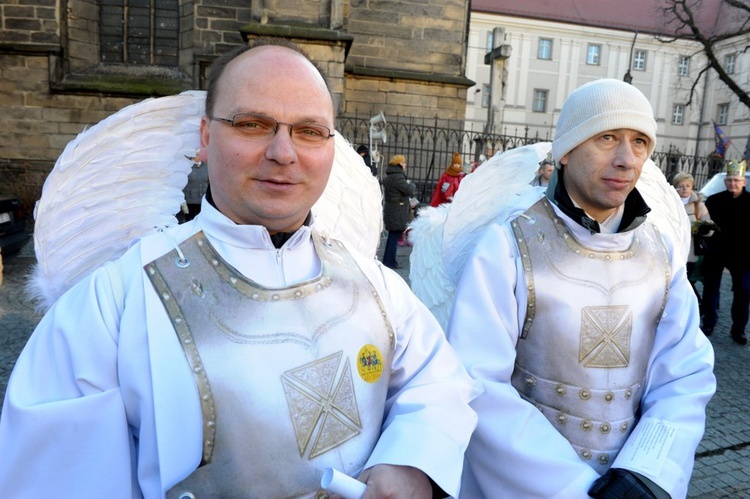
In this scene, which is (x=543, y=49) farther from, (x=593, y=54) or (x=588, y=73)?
(x=588, y=73)

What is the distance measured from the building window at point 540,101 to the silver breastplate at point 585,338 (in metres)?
42.0

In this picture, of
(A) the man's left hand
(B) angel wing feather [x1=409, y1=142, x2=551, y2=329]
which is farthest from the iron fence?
(A) the man's left hand

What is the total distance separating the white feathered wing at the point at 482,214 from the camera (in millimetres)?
2227

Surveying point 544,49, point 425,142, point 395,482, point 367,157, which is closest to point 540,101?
point 544,49

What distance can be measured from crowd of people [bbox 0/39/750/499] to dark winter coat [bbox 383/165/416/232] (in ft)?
21.6

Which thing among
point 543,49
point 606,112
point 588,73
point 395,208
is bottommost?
point 395,208

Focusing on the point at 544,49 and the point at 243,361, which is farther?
the point at 544,49

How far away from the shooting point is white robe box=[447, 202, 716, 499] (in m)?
1.60

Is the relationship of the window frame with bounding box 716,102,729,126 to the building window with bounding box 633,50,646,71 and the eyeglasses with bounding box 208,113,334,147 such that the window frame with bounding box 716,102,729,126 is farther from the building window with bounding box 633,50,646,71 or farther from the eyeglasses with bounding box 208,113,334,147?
the eyeglasses with bounding box 208,113,334,147

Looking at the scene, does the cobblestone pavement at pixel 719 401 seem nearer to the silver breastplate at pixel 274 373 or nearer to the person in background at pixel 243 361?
the person in background at pixel 243 361

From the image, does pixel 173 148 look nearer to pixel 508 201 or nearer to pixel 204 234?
pixel 204 234

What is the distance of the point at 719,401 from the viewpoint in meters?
4.55

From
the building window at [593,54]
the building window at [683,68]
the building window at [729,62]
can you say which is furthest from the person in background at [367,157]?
the building window at [683,68]

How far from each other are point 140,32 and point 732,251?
11478mm
